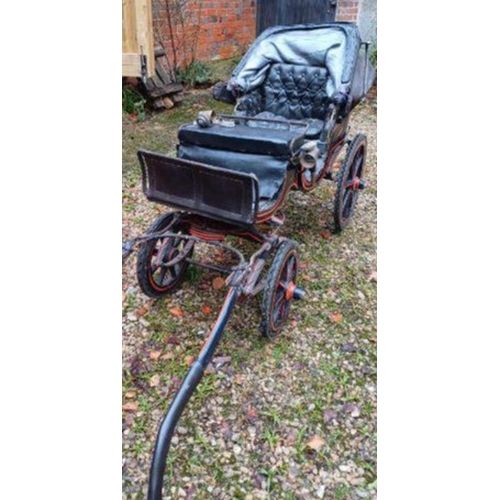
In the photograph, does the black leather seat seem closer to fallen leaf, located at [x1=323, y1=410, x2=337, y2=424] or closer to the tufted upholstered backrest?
the tufted upholstered backrest

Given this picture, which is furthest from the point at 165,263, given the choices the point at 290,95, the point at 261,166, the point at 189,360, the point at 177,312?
the point at 290,95

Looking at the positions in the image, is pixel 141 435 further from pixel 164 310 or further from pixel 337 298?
pixel 337 298

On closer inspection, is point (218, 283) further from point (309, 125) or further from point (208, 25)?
point (208, 25)

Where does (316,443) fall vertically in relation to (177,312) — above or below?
below

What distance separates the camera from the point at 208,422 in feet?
7.23

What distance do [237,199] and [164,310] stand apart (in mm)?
997

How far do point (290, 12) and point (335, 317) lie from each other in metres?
6.21

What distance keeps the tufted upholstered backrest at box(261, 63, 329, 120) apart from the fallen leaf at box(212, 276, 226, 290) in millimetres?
1545

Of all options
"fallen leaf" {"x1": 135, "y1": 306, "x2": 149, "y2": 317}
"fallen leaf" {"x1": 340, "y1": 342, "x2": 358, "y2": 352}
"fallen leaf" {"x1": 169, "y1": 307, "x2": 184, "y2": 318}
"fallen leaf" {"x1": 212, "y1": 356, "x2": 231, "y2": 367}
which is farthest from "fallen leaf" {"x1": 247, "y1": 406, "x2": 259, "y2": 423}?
"fallen leaf" {"x1": 135, "y1": 306, "x2": 149, "y2": 317}

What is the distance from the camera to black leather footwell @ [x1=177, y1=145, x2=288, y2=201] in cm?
251

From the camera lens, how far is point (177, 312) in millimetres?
2830

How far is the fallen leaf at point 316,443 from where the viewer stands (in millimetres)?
2127

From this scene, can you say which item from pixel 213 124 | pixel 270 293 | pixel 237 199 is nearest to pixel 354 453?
pixel 270 293

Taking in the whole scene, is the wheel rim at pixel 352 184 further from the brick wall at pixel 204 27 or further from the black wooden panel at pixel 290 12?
the black wooden panel at pixel 290 12
